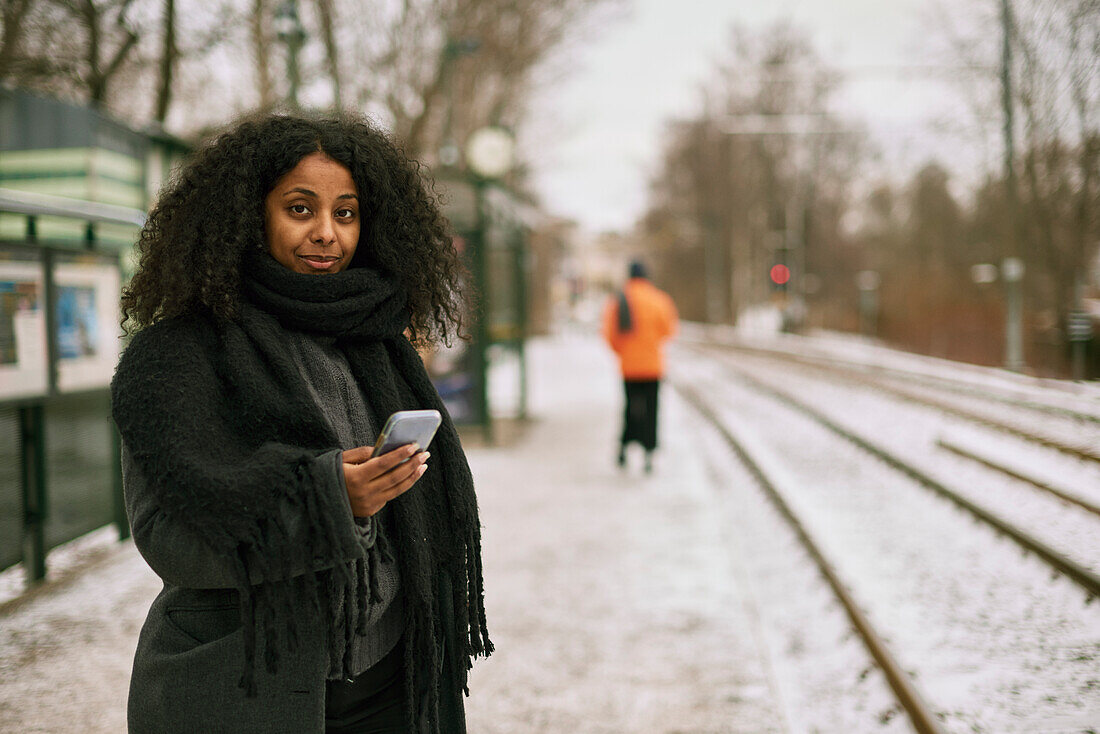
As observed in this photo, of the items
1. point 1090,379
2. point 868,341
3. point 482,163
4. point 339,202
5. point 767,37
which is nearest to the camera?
point 339,202

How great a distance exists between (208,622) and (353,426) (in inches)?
16.7

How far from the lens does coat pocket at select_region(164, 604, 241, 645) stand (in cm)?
159

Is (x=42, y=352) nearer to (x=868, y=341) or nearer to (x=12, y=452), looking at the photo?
(x=12, y=452)

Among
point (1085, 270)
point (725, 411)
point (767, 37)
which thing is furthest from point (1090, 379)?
point (767, 37)

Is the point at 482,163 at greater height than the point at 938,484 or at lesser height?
greater

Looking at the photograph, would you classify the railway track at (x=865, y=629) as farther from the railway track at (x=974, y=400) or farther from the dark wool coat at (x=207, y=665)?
the dark wool coat at (x=207, y=665)

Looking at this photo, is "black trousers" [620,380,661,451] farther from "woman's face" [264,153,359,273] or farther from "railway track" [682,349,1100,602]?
"woman's face" [264,153,359,273]

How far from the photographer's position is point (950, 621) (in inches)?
184

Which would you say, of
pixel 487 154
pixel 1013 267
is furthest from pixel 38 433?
pixel 1013 267

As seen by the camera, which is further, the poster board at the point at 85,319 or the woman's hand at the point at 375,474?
the poster board at the point at 85,319

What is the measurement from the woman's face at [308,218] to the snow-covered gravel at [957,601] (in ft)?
9.75

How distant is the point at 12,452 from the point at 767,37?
38.4 meters

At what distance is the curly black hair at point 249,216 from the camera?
163 cm

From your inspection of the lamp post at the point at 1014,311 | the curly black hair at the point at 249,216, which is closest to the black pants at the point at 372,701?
the curly black hair at the point at 249,216
